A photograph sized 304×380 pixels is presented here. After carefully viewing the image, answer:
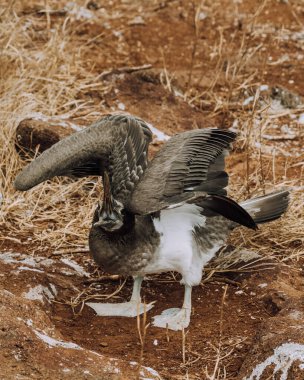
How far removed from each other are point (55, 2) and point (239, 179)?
13.2 ft

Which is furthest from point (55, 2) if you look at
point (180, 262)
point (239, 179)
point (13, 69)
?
point (180, 262)

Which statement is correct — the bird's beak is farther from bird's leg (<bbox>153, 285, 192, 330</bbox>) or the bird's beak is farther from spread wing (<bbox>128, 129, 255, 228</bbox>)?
bird's leg (<bbox>153, 285, 192, 330</bbox>)

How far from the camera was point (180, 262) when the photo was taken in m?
5.75

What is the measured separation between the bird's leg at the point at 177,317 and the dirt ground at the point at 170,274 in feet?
0.22

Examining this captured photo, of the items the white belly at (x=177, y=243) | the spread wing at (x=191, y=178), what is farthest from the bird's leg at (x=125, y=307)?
the spread wing at (x=191, y=178)

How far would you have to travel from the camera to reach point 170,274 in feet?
21.2

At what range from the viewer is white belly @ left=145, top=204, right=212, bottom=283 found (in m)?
5.71

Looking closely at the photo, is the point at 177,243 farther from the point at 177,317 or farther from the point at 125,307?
the point at 125,307

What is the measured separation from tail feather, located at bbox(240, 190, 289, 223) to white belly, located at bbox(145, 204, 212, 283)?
604mm

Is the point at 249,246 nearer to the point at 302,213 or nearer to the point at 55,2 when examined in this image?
the point at 302,213

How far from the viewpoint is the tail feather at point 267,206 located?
639 cm

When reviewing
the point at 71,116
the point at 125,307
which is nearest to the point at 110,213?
the point at 125,307

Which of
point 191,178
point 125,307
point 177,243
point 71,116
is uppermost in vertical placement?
point 191,178

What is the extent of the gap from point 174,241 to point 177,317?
44cm
